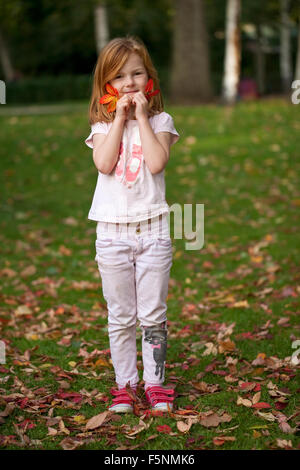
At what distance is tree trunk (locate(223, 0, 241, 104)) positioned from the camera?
17703 millimetres

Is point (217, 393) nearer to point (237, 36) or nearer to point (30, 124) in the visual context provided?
point (30, 124)

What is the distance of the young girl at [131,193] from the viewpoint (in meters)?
3.11

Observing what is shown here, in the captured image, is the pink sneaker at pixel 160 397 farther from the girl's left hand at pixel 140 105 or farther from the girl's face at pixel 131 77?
the girl's face at pixel 131 77

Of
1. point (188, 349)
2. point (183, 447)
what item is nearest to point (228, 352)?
point (188, 349)

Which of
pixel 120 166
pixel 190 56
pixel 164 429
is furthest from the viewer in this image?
pixel 190 56

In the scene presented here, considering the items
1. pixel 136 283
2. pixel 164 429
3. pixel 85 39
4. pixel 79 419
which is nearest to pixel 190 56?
pixel 136 283

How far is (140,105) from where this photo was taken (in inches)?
121

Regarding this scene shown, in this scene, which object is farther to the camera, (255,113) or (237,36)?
(237,36)

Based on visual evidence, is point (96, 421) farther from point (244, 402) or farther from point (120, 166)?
point (120, 166)

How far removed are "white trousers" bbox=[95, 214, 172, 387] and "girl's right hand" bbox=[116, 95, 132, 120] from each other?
0.54 meters

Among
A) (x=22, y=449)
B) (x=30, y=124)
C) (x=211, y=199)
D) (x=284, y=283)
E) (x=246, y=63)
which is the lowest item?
(x=22, y=449)

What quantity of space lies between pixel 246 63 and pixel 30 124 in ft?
87.3

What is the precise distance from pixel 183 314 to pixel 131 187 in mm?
2117

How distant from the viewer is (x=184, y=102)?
1789 cm
